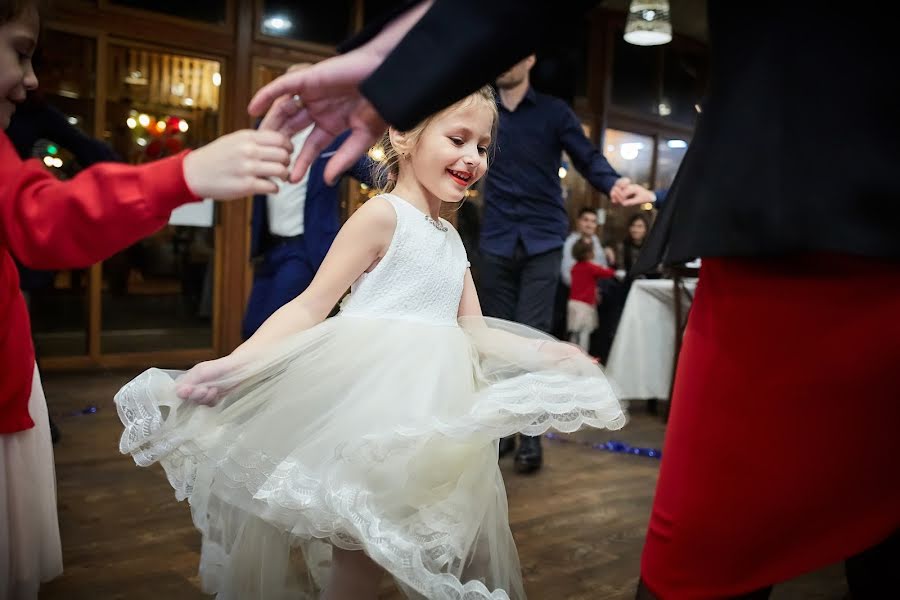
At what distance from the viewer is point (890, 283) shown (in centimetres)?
73

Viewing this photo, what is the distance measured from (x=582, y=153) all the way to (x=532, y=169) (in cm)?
21

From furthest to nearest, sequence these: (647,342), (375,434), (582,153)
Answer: (647,342), (582,153), (375,434)

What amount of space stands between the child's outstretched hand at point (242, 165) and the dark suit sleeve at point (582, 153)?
7.15ft

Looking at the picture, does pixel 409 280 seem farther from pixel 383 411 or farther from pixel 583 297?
pixel 583 297

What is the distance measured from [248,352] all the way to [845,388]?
3.26ft

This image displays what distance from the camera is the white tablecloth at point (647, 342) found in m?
4.72

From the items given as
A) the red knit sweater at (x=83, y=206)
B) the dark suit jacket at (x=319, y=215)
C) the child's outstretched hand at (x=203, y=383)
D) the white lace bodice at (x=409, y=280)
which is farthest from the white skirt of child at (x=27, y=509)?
the dark suit jacket at (x=319, y=215)

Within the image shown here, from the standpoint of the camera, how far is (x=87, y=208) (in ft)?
3.28

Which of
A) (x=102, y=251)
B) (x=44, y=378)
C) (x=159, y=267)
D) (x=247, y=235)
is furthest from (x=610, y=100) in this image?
(x=102, y=251)

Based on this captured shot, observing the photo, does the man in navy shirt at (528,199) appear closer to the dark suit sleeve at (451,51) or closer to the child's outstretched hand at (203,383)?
the child's outstretched hand at (203,383)

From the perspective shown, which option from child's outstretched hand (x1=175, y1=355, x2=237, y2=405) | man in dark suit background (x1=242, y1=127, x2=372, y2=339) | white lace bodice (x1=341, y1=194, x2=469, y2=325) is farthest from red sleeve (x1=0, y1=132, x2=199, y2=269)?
man in dark suit background (x1=242, y1=127, x2=372, y2=339)

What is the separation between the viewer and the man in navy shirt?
3.10 meters

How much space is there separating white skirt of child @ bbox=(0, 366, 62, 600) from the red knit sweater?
2.01ft

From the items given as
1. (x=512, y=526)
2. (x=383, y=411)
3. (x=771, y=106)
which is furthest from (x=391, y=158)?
(x=512, y=526)
